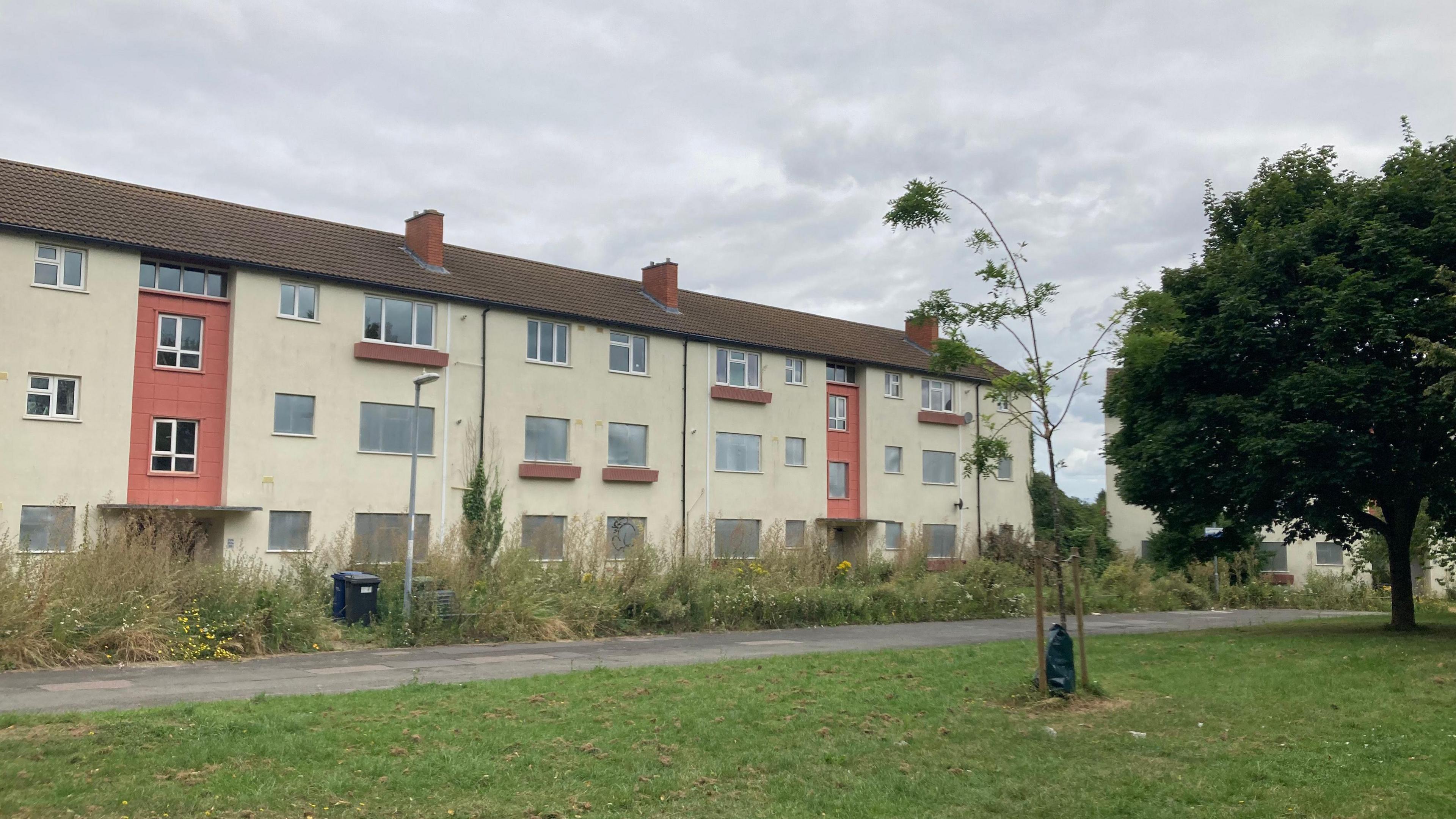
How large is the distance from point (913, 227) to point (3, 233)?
74.7ft

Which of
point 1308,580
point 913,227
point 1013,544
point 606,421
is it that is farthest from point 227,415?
point 1308,580

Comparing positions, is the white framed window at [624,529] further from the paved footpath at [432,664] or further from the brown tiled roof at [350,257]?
the paved footpath at [432,664]

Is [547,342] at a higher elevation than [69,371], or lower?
higher

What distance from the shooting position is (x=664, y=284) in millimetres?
40562

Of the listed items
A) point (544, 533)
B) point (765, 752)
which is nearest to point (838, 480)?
point (544, 533)

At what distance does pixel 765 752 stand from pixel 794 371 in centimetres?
3347

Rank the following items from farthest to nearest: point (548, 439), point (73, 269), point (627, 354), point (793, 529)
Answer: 1. point (793, 529)
2. point (627, 354)
3. point (548, 439)
4. point (73, 269)

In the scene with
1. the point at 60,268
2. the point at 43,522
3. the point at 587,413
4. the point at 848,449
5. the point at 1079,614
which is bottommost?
the point at 1079,614

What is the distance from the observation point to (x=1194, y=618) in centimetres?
3114

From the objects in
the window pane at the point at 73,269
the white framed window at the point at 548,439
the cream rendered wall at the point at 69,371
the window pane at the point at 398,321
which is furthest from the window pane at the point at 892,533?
the window pane at the point at 73,269

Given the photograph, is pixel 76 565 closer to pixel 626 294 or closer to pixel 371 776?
pixel 371 776

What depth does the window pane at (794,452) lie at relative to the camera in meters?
42.0

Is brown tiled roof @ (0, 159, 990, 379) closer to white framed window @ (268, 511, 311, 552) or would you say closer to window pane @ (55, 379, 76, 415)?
window pane @ (55, 379, 76, 415)

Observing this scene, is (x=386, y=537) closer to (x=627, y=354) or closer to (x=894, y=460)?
(x=627, y=354)
